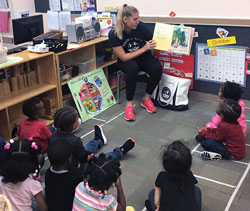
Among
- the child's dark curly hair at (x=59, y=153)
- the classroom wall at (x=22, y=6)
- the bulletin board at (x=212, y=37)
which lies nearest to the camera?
the child's dark curly hair at (x=59, y=153)

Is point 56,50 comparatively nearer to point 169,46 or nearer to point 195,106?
point 169,46

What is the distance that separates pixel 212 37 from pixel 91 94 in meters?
1.48

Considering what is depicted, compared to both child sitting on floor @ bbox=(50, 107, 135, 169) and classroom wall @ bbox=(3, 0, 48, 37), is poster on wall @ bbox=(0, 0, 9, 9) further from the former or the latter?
child sitting on floor @ bbox=(50, 107, 135, 169)

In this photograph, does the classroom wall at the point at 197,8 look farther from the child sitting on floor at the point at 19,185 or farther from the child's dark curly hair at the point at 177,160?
the child sitting on floor at the point at 19,185

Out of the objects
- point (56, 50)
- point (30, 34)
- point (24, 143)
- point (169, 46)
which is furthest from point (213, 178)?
point (30, 34)

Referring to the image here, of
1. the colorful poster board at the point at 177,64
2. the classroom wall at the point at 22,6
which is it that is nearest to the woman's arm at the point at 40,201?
the colorful poster board at the point at 177,64

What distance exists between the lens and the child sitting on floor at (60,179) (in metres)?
1.63

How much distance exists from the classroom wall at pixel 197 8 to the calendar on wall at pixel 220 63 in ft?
1.12

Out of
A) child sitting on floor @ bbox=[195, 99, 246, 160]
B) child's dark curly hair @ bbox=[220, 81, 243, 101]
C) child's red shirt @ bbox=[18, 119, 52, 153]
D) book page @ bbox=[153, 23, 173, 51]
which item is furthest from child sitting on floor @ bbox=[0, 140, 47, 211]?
book page @ bbox=[153, 23, 173, 51]

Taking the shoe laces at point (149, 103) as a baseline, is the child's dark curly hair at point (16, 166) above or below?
above

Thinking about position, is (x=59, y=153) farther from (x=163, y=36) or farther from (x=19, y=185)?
(x=163, y=36)

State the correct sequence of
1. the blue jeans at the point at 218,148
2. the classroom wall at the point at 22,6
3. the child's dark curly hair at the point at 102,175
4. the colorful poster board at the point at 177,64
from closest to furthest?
1. the child's dark curly hair at the point at 102,175
2. the blue jeans at the point at 218,148
3. the colorful poster board at the point at 177,64
4. the classroom wall at the point at 22,6

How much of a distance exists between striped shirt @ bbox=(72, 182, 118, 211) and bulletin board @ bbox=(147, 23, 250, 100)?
2.43 meters

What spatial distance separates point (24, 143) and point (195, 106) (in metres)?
2.20
